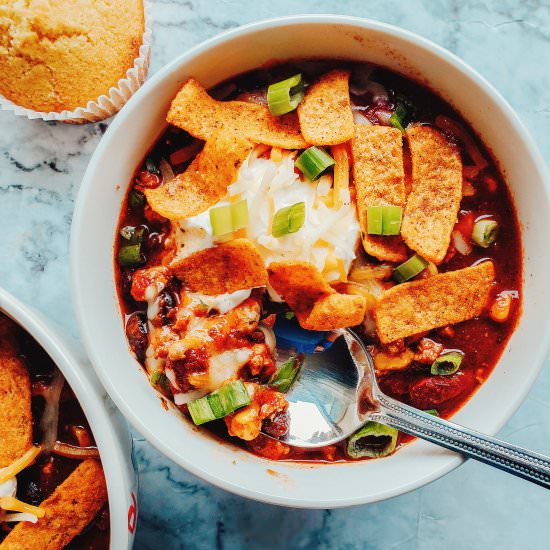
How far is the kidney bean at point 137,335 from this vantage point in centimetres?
245

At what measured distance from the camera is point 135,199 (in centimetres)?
245

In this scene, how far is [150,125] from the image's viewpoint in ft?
7.74

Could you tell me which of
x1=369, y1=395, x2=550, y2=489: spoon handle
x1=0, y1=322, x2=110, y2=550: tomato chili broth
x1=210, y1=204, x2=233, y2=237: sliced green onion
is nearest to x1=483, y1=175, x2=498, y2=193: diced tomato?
x1=369, y1=395, x2=550, y2=489: spoon handle

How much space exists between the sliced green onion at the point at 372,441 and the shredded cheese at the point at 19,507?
1.07 metres

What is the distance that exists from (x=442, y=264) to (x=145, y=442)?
4.44 ft

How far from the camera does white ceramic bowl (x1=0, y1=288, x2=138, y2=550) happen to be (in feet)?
6.97

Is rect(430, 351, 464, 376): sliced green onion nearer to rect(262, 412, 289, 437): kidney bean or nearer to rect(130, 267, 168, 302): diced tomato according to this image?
rect(262, 412, 289, 437): kidney bean

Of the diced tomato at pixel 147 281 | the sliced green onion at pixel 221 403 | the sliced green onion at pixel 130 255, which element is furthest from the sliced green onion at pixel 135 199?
the sliced green onion at pixel 221 403

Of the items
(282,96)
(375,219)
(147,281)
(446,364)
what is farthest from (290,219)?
(446,364)

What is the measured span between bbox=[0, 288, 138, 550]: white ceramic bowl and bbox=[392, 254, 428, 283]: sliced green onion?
109 centimetres

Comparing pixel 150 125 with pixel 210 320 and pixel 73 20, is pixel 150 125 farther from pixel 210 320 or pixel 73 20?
pixel 210 320

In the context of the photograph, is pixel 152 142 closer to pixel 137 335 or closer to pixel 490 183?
pixel 137 335

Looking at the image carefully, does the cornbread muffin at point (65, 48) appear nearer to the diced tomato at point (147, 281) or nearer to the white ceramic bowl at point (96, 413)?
the diced tomato at point (147, 281)

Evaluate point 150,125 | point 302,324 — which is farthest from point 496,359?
point 150,125
